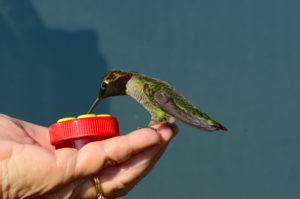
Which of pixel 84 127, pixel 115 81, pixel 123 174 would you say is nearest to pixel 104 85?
pixel 115 81

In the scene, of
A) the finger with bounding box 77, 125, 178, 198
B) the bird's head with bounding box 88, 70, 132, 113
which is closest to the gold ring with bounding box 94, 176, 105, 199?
the finger with bounding box 77, 125, 178, 198

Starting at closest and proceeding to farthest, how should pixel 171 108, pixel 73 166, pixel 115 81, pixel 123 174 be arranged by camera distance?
pixel 73 166
pixel 123 174
pixel 171 108
pixel 115 81

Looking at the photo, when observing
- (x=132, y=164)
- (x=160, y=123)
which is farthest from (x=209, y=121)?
(x=132, y=164)

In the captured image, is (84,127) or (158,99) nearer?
(84,127)

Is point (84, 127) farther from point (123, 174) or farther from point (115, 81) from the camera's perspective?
point (115, 81)

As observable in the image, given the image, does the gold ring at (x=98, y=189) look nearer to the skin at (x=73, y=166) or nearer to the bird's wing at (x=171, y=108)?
the skin at (x=73, y=166)

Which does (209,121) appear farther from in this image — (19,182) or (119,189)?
(19,182)

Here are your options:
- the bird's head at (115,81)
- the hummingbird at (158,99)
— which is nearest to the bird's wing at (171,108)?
the hummingbird at (158,99)

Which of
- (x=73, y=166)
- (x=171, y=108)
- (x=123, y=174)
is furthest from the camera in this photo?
(x=171, y=108)
